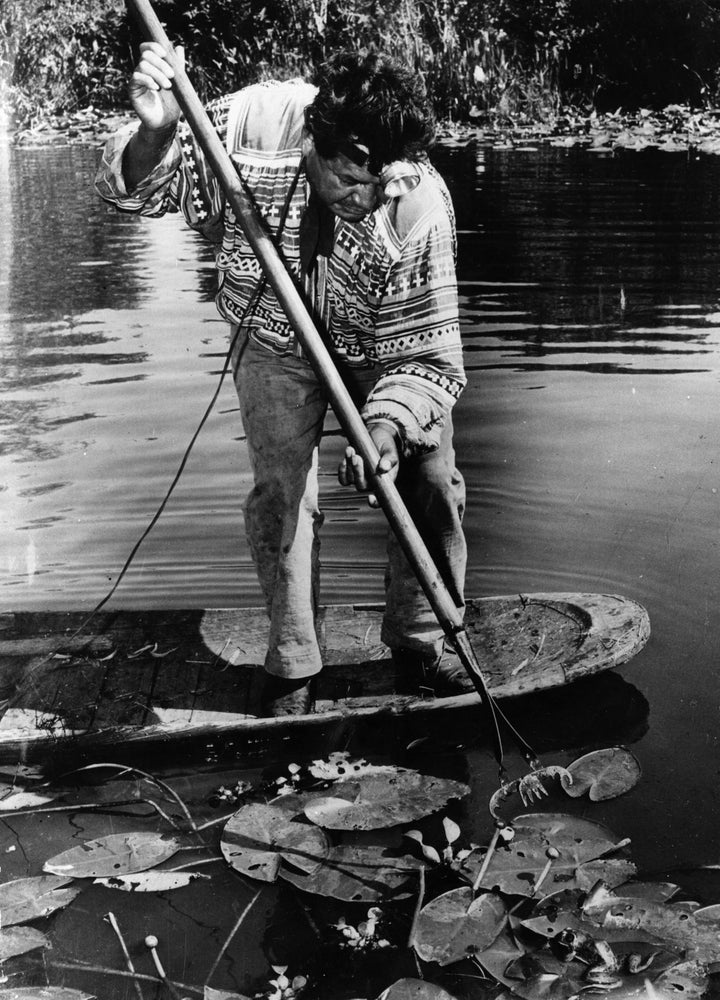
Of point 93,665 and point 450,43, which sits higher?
point 450,43

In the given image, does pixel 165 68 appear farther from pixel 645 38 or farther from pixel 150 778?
pixel 645 38

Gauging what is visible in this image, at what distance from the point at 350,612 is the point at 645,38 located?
15.7ft

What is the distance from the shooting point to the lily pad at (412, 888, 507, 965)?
2.11 metres

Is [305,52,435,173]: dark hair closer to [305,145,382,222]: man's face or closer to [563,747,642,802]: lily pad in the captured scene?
[305,145,382,222]: man's face

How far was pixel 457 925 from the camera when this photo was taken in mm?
2160

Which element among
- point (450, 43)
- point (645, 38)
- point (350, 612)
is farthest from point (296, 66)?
point (350, 612)

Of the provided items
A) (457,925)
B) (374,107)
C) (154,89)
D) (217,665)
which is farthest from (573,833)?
(154,89)

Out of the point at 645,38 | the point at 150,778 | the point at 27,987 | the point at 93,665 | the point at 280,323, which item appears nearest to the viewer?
the point at 27,987

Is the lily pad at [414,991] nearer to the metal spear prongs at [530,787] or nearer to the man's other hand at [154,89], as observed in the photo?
the metal spear prongs at [530,787]

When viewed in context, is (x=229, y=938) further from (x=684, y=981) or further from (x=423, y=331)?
(x=423, y=331)

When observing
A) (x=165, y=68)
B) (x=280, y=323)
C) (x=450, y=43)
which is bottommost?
(x=280, y=323)

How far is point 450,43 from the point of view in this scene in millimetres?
6000

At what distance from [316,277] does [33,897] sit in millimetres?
1427

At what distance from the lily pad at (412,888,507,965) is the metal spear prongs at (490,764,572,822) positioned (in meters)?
0.47
